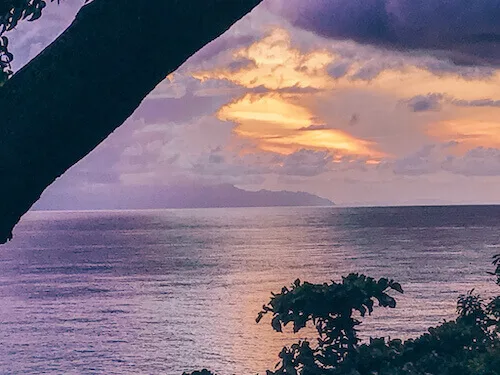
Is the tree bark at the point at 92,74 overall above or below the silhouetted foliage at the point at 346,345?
above

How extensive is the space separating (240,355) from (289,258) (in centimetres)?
8784

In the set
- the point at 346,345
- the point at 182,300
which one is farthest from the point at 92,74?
the point at 182,300

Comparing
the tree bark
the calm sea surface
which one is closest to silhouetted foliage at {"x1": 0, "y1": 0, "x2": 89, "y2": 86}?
the tree bark

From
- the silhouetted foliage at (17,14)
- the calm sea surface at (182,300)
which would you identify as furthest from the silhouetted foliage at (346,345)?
the calm sea surface at (182,300)

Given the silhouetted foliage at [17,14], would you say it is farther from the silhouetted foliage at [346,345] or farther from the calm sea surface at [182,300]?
the calm sea surface at [182,300]

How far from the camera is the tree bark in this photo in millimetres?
2117

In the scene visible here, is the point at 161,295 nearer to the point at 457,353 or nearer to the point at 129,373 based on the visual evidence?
the point at 129,373

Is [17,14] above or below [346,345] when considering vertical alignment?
above

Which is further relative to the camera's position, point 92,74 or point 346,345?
point 346,345

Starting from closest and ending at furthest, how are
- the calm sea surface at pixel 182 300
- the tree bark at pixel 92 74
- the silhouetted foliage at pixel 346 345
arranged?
the tree bark at pixel 92 74, the silhouetted foliage at pixel 346 345, the calm sea surface at pixel 182 300

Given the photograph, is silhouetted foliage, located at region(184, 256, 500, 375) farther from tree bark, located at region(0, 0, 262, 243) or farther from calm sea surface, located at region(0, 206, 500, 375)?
calm sea surface, located at region(0, 206, 500, 375)

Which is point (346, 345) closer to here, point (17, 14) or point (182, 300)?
point (17, 14)

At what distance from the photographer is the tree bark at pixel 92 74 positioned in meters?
2.12

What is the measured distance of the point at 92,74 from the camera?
215cm
